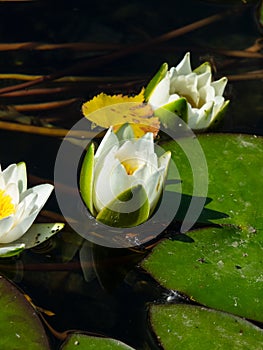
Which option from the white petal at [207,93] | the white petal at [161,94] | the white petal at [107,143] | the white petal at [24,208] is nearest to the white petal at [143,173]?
the white petal at [107,143]

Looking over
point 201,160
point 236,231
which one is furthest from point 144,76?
point 236,231

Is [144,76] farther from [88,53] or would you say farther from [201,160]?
[201,160]

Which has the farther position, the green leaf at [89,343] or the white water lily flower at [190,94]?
the white water lily flower at [190,94]

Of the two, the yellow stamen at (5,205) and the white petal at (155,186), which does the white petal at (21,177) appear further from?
the white petal at (155,186)

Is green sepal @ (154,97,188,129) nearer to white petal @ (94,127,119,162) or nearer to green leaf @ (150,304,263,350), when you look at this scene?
white petal @ (94,127,119,162)

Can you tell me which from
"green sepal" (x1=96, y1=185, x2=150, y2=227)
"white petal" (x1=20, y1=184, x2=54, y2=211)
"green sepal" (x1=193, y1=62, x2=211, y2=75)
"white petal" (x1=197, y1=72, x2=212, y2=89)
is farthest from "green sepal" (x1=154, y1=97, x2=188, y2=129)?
"white petal" (x1=20, y1=184, x2=54, y2=211)

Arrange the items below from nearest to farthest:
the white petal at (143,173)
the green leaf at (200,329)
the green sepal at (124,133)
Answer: the green leaf at (200,329), the white petal at (143,173), the green sepal at (124,133)

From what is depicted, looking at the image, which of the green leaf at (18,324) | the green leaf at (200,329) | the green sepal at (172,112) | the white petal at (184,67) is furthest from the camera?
the white petal at (184,67)
